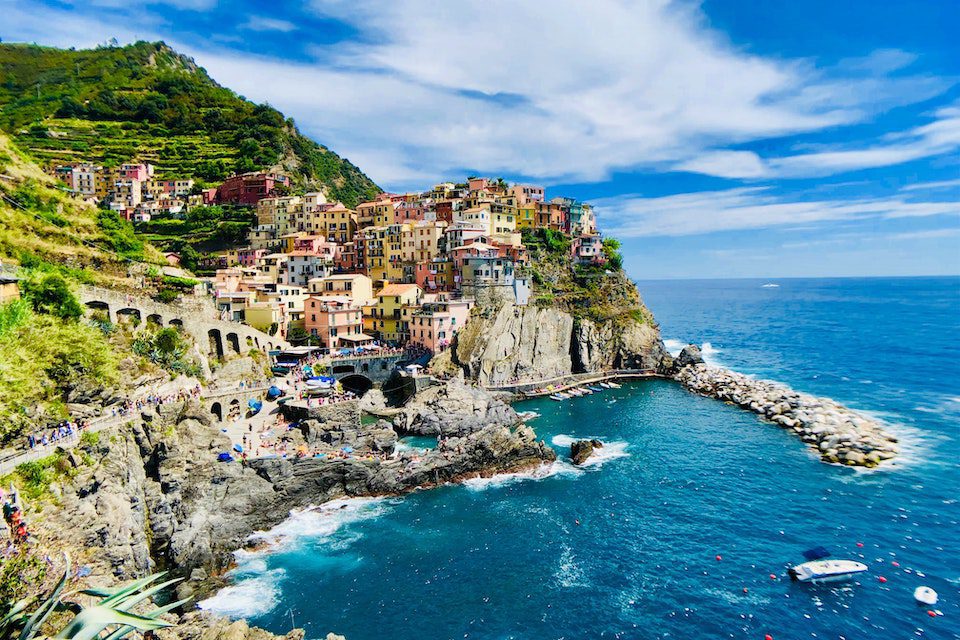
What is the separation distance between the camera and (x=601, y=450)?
52.9 metres

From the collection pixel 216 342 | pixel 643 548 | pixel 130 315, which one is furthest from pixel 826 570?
pixel 130 315

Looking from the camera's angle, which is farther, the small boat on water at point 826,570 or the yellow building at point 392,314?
the yellow building at point 392,314

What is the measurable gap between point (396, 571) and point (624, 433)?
3224cm

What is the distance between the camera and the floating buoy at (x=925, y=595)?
98.8 ft

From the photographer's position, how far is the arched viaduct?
46688 mm

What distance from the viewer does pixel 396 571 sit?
3397cm

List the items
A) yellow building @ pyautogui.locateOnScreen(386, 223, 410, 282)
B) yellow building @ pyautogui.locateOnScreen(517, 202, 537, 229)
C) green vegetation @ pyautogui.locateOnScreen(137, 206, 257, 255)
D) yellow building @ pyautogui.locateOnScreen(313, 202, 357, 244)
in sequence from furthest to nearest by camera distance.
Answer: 1. yellow building @ pyautogui.locateOnScreen(313, 202, 357, 244)
2. yellow building @ pyautogui.locateOnScreen(517, 202, 537, 229)
3. green vegetation @ pyautogui.locateOnScreen(137, 206, 257, 255)
4. yellow building @ pyautogui.locateOnScreen(386, 223, 410, 282)

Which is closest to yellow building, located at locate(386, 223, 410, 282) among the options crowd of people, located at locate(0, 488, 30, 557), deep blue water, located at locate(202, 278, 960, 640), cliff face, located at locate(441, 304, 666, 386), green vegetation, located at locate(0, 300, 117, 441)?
cliff face, located at locate(441, 304, 666, 386)

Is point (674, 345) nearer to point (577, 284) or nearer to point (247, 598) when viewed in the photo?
point (577, 284)

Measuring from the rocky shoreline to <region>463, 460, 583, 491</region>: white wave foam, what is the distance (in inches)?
941

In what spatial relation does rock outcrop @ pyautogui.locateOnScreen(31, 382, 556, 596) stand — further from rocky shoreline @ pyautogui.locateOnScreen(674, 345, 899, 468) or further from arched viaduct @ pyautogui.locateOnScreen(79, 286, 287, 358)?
rocky shoreline @ pyautogui.locateOnScreen(674, 345, 899, 468)

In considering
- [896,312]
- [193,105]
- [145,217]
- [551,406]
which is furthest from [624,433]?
[896,312]

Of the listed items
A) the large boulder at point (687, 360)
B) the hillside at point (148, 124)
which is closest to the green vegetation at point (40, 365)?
the large boulder at point (687, 360)

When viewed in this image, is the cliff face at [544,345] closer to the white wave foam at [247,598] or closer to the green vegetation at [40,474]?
the white wave foam at [247,598]
